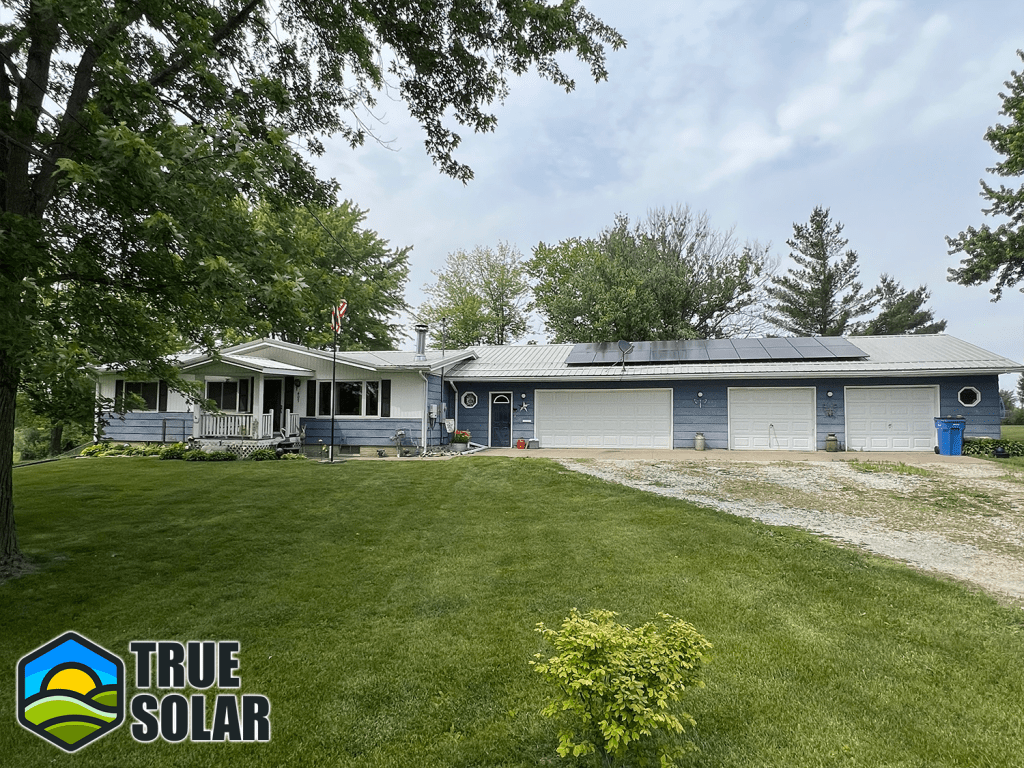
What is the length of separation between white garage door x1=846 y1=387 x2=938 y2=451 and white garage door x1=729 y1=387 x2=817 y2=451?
107cm

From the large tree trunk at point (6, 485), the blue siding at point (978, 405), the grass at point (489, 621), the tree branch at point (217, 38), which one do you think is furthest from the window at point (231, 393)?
the blue siding at point (978, 405)

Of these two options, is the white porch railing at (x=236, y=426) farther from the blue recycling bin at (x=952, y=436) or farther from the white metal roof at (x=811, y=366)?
the blue recycling bin at (x=952, y=436)

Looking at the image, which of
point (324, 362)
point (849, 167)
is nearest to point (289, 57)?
point (324, 362)

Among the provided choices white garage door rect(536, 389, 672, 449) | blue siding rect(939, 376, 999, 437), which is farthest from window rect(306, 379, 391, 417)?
blue siding rect(939, 376, 999, 437)

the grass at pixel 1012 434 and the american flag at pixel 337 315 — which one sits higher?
the american flag at pixel 337 315

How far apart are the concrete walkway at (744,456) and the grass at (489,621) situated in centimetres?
577

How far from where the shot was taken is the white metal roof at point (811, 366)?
43.5 ft

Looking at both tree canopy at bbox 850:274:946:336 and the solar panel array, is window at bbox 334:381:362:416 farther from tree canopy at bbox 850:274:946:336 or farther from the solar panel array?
tree canopy at bbox 850:274:946:336

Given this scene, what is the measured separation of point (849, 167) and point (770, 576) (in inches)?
605

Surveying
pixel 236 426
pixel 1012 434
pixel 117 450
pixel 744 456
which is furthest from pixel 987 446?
pixel 117 450

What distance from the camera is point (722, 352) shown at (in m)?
16.2

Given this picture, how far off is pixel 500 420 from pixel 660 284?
40.8ft

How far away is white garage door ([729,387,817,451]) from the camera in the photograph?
14.5 meters

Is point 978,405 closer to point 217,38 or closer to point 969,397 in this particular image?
point 969,397
